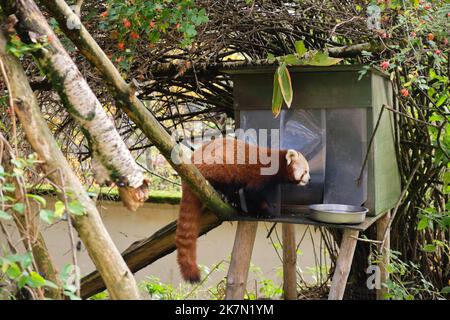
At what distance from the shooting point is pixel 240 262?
2.77 meters

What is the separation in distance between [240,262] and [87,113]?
4.23 feet

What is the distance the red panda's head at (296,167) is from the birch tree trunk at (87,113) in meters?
1.16

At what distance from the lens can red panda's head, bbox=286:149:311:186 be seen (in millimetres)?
2832

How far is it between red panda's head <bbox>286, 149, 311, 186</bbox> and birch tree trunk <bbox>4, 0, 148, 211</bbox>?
1165 millimetres

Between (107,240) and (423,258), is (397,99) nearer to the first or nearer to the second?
(423,258)

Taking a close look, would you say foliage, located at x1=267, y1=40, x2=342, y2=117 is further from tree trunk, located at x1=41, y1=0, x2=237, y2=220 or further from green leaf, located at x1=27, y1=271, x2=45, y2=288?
green leaf, located at x1=27, y1=271, x2=45, y2=288

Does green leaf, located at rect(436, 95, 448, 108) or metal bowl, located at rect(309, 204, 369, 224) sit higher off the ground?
green leaf, located at rect(436, 95, 448, 108)

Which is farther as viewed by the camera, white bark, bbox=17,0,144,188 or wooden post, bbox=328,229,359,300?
wooden post, bbox=328,229,359,300

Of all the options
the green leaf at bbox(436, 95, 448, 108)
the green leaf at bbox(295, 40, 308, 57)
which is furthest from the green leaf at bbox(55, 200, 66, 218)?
the green leaf at bbox(436, 95, 448, 108)

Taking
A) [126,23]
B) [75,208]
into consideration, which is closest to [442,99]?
[126,23]

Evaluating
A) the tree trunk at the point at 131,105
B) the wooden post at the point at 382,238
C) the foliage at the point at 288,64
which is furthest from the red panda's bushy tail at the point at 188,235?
the wooden post at the point at 382,238

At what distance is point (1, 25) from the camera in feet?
5.67

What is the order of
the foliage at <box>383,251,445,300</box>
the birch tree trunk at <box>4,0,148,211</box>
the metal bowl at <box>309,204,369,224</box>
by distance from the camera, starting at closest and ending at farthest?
1. the birch tree trunk at <box>4,0,148,211</box>
2. the metal bowl at <box>309,204,369,224</box>
3. the foliage at <box>383,251,445,300</box>

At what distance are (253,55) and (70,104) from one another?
79.7 inches
